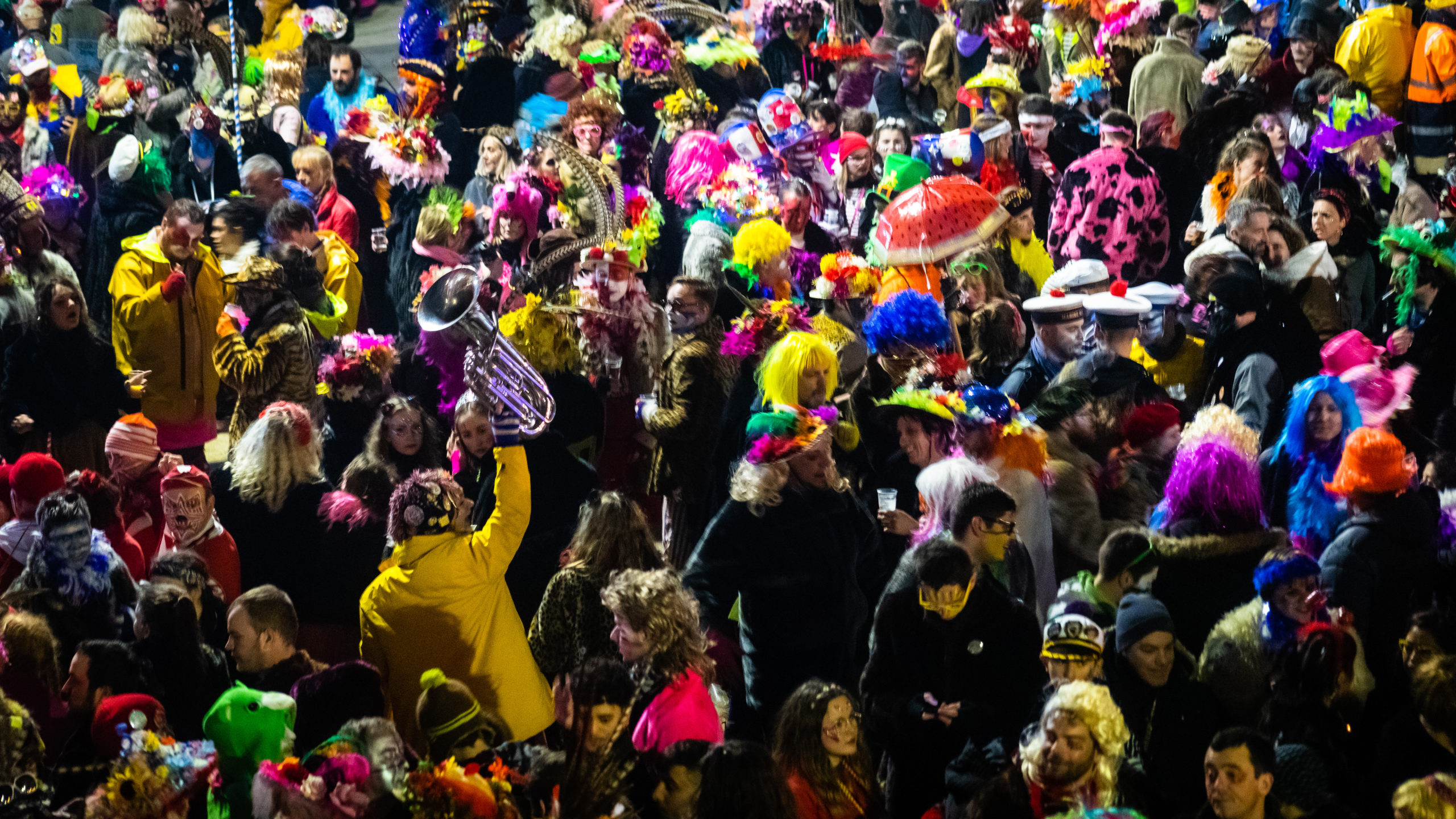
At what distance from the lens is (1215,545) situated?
4832mm

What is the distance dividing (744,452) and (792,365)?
1.28 ft

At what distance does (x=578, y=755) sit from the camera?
4379 mm

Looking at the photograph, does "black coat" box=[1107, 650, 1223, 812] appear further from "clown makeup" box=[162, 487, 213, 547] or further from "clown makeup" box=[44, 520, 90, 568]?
"clown makeup" box=[44, 520, 90, 568]

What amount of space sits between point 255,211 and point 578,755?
14.2 feet

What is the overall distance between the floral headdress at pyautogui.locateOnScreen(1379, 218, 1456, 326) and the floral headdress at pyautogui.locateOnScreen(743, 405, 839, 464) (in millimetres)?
2870

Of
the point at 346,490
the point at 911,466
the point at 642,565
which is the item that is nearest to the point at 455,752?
the point at 642,565

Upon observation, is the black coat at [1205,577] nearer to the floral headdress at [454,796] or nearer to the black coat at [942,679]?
the black coat at [942,679]

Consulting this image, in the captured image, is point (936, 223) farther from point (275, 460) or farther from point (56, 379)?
point (56, 379)

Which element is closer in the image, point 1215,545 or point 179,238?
point 1215,545

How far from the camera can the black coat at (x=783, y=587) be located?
4.91 metres

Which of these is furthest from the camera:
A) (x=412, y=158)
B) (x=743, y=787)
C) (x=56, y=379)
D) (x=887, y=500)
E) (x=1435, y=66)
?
(x=1435, y=66)

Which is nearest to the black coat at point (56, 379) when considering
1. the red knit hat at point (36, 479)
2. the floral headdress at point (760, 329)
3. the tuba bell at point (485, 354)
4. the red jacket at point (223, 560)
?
the red knit hat at point (36, 479)

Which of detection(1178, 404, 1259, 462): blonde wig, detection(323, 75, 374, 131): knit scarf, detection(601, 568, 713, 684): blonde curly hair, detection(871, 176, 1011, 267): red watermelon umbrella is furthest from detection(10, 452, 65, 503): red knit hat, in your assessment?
detection(323, 75, 374, 131): knit scarf

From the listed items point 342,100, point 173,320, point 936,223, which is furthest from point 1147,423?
point 342,100
